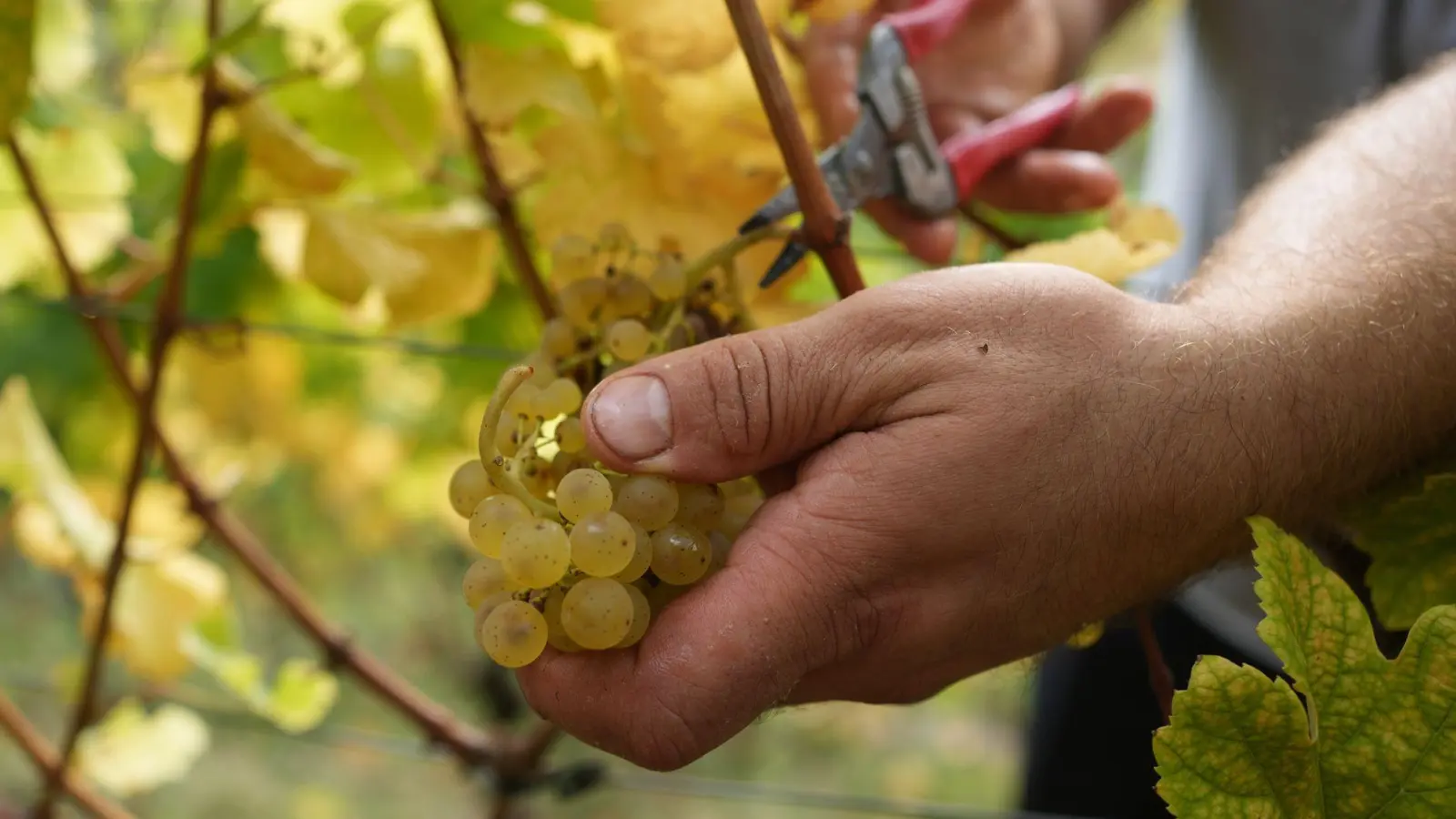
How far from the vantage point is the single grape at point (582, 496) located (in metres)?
0.40

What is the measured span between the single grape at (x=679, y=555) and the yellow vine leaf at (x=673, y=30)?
0.25 metres

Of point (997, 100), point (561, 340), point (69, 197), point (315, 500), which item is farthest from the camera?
point (315, 500)

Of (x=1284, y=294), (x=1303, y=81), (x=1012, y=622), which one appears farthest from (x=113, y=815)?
(x=1303, y=81)

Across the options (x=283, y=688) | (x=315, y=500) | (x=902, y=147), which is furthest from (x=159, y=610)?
(x=315, y=500)

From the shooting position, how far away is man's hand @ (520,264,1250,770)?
1.29 ft

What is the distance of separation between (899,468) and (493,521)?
0.14 meters

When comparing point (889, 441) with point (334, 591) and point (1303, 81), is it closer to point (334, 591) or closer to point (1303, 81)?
point (1303, 81)

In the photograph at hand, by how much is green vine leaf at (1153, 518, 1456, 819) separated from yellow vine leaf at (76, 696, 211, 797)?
788 millimetres

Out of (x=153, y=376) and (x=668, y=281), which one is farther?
(x=153, y=376)

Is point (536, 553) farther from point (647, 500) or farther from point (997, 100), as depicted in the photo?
point (997, 100)

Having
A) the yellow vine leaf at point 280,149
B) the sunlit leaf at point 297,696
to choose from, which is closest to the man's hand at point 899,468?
the yellow vine leaf at point 280,149

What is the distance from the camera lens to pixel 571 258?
1.62 ft

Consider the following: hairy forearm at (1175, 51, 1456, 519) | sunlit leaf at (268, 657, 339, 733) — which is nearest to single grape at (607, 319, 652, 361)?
hairy forearm at (1175, 51, 1456, 519)

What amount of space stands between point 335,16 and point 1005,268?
0.51 meters
